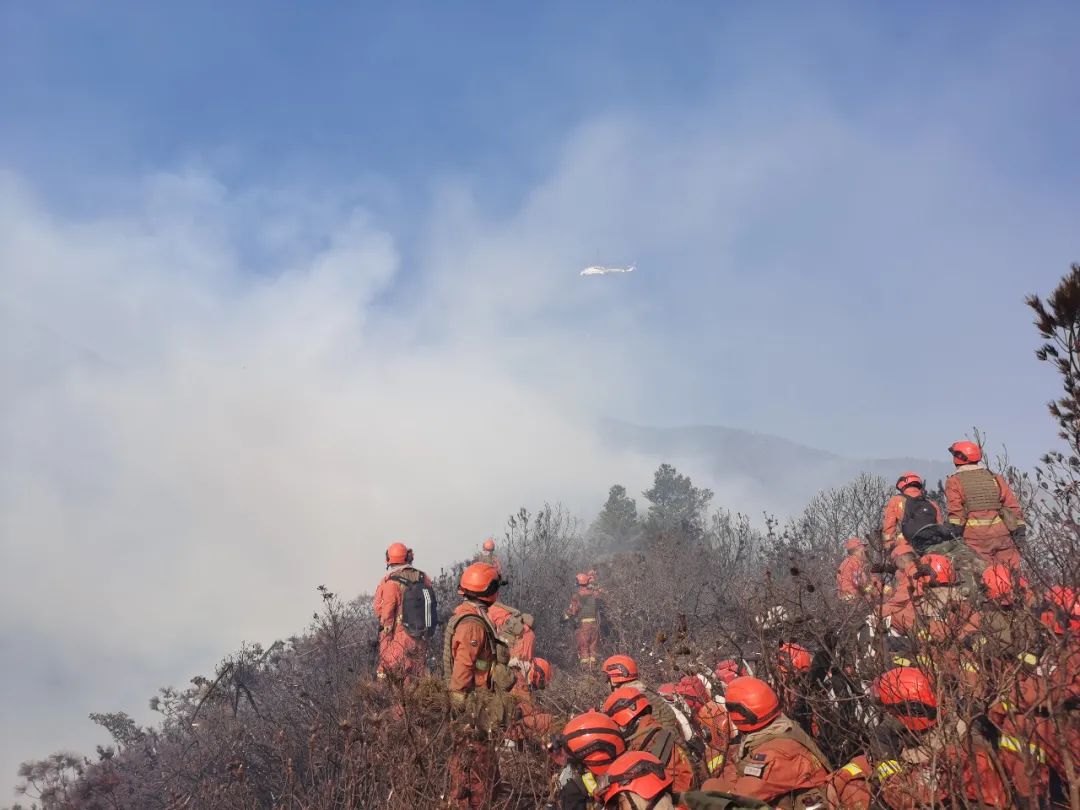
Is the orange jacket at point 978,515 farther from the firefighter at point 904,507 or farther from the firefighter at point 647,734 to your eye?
the firefighter at point 647,734

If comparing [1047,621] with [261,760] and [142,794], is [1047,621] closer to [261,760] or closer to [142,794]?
[261,760]

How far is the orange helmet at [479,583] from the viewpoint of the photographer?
5355 mm

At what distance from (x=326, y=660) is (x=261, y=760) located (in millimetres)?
2916

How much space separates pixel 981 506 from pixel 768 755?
502 centimetres

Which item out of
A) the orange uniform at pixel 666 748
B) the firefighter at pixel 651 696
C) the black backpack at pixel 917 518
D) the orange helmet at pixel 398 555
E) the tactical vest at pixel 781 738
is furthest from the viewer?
the orange helmet at pixel 398 555

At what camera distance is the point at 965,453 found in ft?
24.7

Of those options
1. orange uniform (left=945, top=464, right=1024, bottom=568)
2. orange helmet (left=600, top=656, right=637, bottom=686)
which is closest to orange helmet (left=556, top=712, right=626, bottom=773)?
orange helmet (left=600, top=656, right=637, bottom=686)

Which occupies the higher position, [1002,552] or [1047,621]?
[1002,552]

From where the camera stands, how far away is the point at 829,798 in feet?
11.2

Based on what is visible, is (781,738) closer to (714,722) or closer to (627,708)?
(714,722)

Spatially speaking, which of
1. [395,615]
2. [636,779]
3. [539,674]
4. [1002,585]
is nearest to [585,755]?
→ [636,779]

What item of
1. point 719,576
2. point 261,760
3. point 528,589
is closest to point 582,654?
point 528,589

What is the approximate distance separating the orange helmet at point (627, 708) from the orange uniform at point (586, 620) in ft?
26.1

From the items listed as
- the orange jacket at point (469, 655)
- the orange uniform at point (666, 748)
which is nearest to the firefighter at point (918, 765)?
the orange uniform at point (666, 748)
